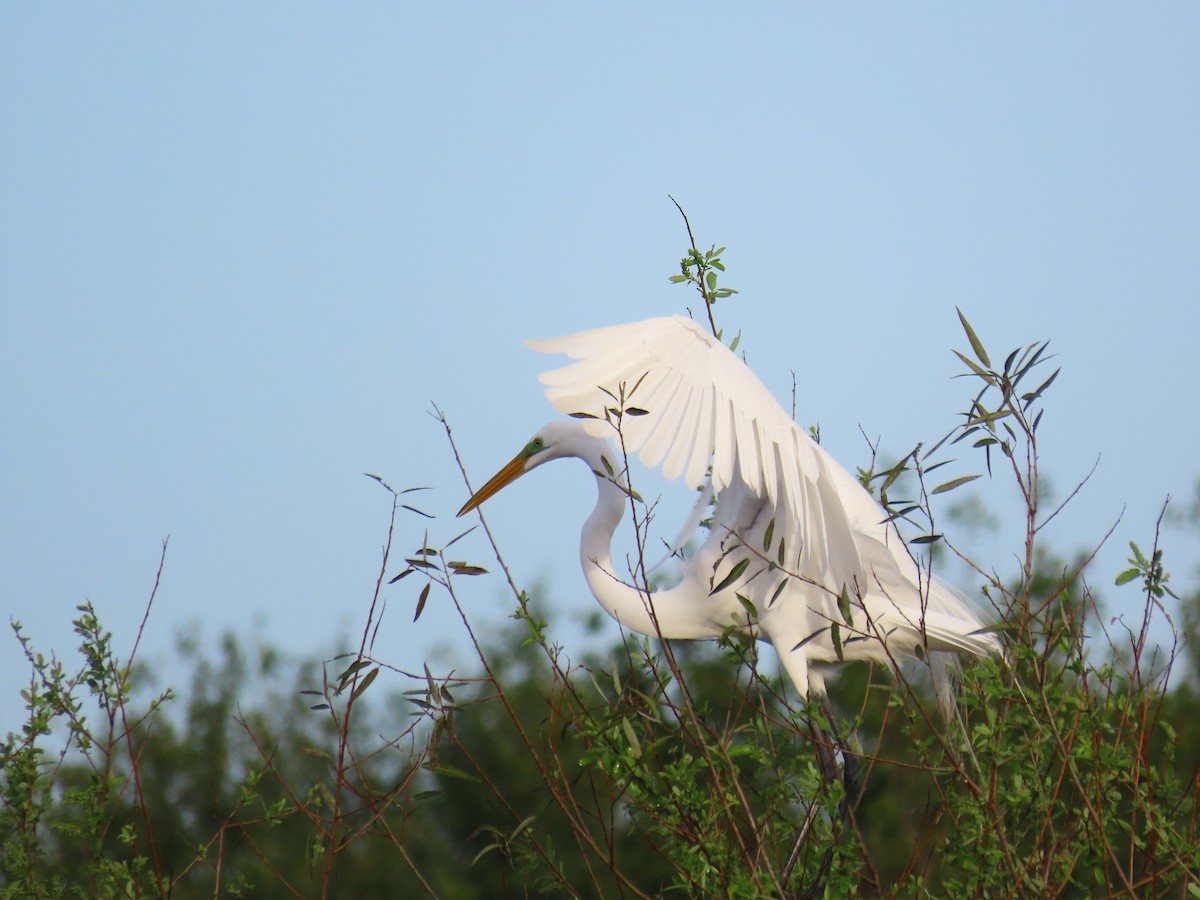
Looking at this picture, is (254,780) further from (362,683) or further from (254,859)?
(254,859)

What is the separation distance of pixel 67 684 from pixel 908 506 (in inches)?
68.4

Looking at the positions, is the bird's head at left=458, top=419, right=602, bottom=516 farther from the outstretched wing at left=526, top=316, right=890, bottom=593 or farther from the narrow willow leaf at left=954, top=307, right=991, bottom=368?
the narrow willow leaf at left=954, top=307, right=991, bottom=368

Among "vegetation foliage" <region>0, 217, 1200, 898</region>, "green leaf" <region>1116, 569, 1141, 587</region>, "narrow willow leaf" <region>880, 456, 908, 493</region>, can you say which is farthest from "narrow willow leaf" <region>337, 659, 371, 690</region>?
"green leaf" <region>1116, 569, 1141, 587</region>

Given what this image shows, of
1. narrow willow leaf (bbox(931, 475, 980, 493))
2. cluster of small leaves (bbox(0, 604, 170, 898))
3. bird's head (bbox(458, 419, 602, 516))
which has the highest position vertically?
bird's head (bbox(458, 419, 602, 516))

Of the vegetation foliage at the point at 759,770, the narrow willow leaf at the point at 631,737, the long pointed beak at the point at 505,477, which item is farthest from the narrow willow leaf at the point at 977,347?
the long pointed beak at the point at 505,477

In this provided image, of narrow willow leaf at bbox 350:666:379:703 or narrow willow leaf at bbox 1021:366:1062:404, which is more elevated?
narrow willow leaf at bbox 1021:366:1062:404

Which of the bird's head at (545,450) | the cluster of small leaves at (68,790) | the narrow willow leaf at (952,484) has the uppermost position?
the bird's head at (545,450)

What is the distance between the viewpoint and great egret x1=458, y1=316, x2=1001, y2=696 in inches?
107

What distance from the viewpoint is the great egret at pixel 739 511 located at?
273 cm

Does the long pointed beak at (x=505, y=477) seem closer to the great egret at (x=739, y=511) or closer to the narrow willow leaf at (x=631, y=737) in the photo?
the great egret at (x=739, y=511)

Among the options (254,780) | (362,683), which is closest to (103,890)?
(254,780)

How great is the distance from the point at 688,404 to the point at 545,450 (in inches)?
35.6

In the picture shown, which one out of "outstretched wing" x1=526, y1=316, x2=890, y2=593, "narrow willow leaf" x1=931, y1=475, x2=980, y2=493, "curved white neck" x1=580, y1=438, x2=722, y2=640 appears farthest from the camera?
"curved white neck" x1=580, y1=438, x2=722, y2=640

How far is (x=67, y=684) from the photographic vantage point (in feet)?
9.21
